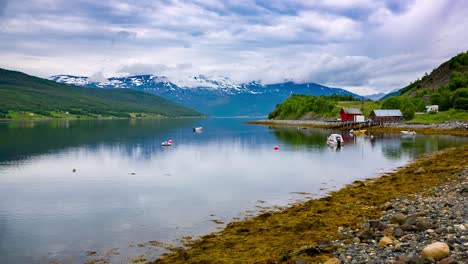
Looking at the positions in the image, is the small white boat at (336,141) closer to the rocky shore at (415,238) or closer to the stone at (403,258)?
the rocky shore at (415,238)

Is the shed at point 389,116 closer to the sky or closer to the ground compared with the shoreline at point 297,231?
closer to the sky

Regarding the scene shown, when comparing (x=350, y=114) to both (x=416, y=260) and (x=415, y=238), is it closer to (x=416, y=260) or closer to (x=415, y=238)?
(x=415, y=238)

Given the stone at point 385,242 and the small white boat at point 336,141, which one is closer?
the stone at point 385,242

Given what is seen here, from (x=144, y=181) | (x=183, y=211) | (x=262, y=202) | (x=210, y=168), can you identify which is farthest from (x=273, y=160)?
(x=183, y=211)

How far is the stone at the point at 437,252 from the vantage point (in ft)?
49.8

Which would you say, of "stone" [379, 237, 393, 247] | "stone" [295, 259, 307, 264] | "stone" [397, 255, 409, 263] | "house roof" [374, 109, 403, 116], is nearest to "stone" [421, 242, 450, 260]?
"stone" [397, 255, 409, 263]

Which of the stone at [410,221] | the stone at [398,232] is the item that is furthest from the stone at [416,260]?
the stone at [410,221]

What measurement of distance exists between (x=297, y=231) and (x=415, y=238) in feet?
26.7

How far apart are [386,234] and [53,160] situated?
65.7m

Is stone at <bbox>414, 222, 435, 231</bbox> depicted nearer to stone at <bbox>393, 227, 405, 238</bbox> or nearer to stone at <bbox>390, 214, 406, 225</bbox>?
stone at <bbox>393, 227, 405, 238</bbox>

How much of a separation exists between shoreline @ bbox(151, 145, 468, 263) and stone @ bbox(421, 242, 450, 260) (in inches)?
172

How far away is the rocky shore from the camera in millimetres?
15438

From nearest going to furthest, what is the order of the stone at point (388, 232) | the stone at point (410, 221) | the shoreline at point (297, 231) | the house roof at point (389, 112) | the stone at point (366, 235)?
the stone at point (388, 232)
the stone at point (366, 235)
the shoreline at point (297, 231)
the stone at point (410, 221)
the house roof at point (389, 112)

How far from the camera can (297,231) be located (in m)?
25.2
